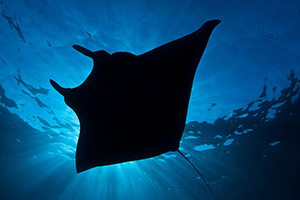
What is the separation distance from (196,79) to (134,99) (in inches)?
222

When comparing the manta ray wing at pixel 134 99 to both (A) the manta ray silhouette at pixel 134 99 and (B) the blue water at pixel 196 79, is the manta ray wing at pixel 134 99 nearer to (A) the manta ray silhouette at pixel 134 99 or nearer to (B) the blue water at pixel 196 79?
(A) the manta ray silhouette at pixel 134 99

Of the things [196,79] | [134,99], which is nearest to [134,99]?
[134,99]

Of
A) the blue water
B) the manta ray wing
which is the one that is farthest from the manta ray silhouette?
the blue water

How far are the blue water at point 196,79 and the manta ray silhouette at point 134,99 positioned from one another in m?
3.84

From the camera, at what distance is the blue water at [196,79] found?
5.64m

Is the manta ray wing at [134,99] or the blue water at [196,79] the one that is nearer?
the manta ray wing at [134,99]

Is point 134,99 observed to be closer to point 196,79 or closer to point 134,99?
point 134,99

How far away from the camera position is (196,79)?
7.50 meters

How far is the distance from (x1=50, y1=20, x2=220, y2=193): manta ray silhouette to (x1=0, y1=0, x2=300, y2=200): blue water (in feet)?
12.6

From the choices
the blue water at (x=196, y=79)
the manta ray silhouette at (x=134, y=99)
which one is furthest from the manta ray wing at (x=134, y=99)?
the blue water at (x=196, y=79)

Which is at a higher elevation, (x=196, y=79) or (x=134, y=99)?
(x=196, y=79)

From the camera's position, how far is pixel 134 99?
257cm

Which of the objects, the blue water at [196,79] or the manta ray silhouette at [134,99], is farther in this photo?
the blue water at [196,79]

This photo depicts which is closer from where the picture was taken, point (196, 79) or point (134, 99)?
point (134, 99)
